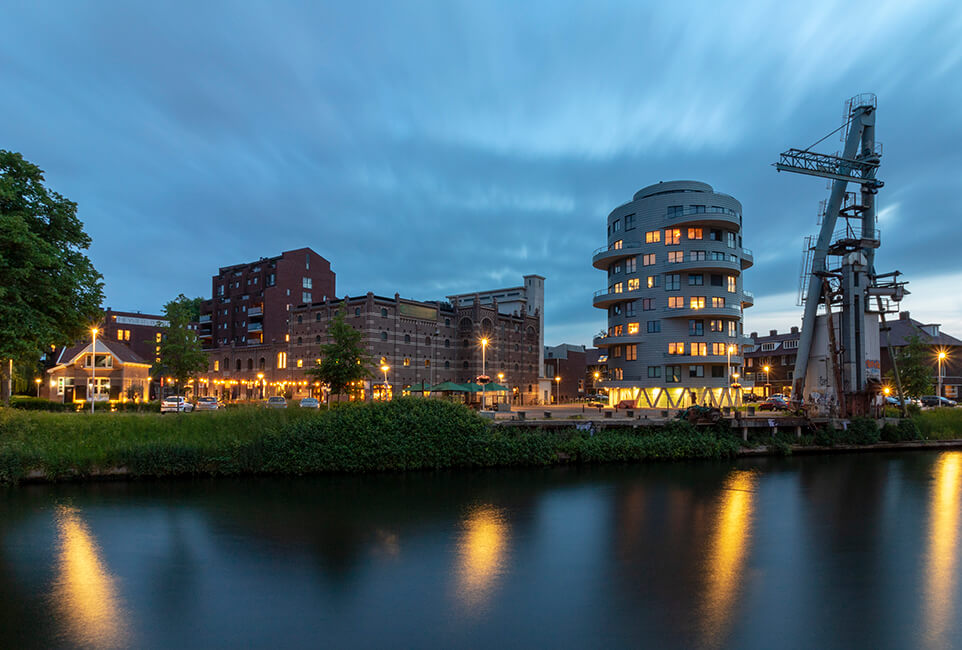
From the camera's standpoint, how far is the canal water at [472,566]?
12.4m

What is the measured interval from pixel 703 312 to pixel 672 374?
6.85 metres

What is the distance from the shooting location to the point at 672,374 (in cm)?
5638

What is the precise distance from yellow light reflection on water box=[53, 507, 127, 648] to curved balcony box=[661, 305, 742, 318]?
49.5m

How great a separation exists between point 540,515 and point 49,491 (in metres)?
22.3

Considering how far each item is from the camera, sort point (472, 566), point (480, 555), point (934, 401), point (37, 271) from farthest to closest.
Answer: point (934, 401), point (37, 271), point (480, 555), point (472, 566)

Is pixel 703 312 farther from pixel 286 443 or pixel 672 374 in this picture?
pixel 286 443

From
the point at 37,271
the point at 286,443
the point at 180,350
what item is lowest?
the point at 286,443

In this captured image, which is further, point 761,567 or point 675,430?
point 675,430

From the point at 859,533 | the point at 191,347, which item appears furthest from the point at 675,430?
the point at 191,347

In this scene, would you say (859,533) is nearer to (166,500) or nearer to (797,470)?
(797,470)

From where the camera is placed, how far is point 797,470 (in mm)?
35375

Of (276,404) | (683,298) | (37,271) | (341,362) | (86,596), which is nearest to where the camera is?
(86,596)

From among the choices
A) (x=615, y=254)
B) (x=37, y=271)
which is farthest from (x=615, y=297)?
(x=37, y=271)

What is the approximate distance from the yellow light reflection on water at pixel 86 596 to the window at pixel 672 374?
49.1 meters
